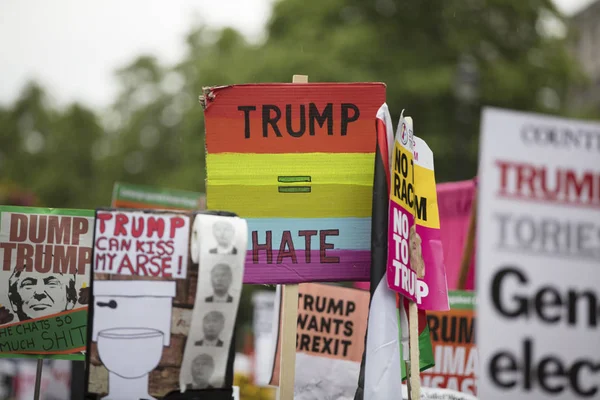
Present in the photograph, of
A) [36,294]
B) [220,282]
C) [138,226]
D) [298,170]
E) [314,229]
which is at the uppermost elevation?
[298,170]

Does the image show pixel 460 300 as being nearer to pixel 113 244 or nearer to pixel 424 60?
pixel 113 244

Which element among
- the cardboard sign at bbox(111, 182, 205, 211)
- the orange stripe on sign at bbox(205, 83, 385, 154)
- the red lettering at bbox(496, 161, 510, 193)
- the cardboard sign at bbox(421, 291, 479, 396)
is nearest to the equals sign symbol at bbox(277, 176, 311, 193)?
the orange stripe on sign at bbox(205, 83, 385, 154)

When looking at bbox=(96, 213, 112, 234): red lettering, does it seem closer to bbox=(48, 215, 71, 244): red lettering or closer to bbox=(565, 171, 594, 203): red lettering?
bbox=(48, 215, 71, 244): red lettering

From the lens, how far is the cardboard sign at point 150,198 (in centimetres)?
1080

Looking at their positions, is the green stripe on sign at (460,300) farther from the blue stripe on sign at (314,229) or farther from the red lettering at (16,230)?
the red lettering at (16,230)

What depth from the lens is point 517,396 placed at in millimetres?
4574

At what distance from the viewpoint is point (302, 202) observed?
5586mm

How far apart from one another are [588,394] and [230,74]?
19233 mm

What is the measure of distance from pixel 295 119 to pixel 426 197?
0.87 m

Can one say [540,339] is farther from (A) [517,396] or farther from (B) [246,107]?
(B) [246,107]

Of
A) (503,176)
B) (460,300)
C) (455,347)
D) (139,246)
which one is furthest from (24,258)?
(460,300)

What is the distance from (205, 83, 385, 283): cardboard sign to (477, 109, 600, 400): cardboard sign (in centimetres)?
116

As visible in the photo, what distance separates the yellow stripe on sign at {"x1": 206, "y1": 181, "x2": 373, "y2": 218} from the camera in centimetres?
559

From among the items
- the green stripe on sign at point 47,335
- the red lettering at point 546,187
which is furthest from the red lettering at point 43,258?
the red lettering at point 546,187
